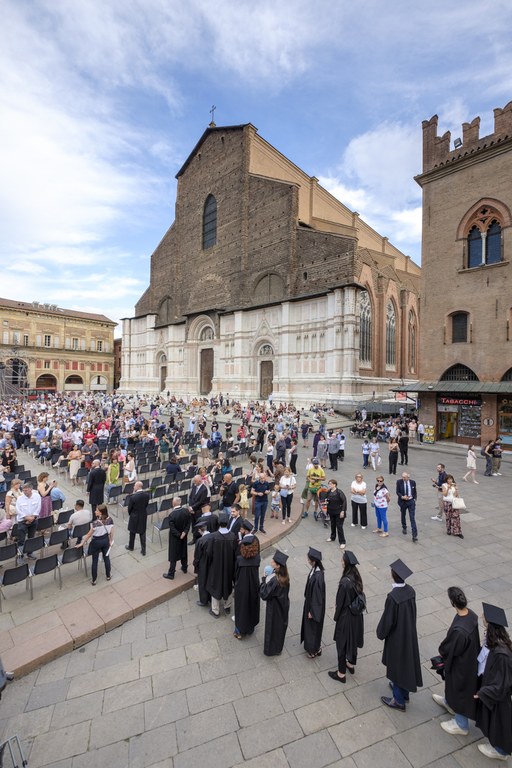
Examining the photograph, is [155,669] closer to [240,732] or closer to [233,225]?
[240,732]

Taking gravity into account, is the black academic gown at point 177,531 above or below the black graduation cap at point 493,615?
below

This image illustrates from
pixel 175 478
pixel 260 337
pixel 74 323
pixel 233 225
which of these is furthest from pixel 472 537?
pixel 74 323

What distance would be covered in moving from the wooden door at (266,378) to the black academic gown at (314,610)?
32539 millimetres

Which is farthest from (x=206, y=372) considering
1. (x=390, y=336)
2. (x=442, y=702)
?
(x=442, y=702)

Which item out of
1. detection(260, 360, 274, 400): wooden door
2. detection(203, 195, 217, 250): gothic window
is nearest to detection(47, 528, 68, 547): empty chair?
detection(260, 360, 274, 400): wooden door

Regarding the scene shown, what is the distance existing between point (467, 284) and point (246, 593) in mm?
21289

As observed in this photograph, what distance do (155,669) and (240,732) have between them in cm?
140

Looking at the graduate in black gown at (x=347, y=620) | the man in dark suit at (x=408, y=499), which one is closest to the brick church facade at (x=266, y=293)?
the man in dark suit at (x=408, y=499)

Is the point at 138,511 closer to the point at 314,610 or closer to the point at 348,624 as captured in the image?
the point at 314,610

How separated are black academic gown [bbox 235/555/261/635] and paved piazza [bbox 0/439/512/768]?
260 mm

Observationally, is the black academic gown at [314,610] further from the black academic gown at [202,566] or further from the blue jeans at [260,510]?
the blue jeans at [260,510]

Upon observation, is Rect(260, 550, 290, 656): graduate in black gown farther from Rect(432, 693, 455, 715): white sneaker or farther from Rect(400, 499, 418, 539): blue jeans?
Rect(400, 499, 418, 539): blue jeans

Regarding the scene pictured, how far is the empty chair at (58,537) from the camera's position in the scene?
22.9 feet

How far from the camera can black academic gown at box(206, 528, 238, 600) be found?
18.5 feet
